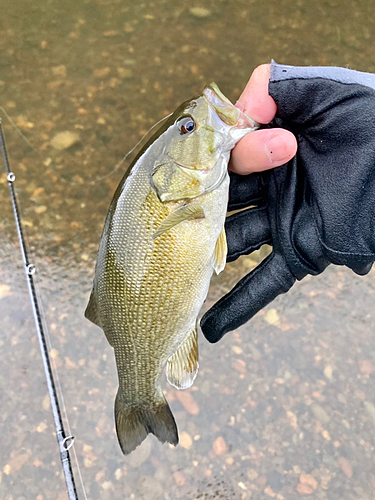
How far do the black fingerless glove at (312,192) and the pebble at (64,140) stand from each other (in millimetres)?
1336

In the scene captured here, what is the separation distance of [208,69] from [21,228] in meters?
1.60

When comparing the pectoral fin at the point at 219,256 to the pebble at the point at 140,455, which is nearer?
the pectoral fin at the point at 219,256

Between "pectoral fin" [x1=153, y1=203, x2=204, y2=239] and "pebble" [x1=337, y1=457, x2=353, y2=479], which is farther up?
"pectoral fin" [x1=153, y1=203, x2=204, y2=239]

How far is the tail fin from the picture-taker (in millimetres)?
1534

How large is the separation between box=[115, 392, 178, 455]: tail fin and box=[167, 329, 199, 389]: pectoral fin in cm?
10

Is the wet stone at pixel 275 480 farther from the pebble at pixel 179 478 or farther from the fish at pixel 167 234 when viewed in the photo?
the fish at pixel 167 234

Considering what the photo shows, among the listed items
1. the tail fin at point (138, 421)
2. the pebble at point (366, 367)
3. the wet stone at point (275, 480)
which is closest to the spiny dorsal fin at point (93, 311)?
the tail fin at point (138, 421)

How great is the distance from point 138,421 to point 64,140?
1790 millimetres

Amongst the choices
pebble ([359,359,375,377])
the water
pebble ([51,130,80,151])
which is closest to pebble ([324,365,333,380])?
the water

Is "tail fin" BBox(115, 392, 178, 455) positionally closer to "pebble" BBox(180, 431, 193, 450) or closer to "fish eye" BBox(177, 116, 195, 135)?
"pebble" BBox(180, 431, 193, 450)

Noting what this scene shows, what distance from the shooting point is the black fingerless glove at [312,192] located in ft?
4.51

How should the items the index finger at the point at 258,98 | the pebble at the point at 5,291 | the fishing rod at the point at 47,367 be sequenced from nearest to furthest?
the index finger at the point at 258,98
the fishing rod at the point at 47,367
the pebble at the point at 5,291

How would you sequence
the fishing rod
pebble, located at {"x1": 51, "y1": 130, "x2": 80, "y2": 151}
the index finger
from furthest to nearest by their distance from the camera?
pebble, located at {"x1": 51, "y1": 130, "x2": 80, "y2": 151}
the fishing rod
the index finger

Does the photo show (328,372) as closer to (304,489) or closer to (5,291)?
(304,489)
